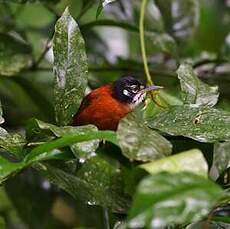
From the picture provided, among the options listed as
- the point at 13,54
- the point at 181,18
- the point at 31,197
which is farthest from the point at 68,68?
the point at 181,18

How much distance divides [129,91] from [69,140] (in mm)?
556

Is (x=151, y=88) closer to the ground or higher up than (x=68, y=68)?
closer to the ground

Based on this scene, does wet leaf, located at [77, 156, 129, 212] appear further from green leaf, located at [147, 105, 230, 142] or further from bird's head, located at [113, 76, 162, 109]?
bird's head, located at [113, 76, 162, 109]

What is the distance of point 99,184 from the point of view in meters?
0.88

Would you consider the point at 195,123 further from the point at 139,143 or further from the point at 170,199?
the point at 170,199

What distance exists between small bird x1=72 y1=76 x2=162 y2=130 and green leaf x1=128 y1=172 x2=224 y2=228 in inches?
16.8

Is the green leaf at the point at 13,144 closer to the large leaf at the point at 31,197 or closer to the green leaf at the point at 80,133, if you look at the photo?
the green leaf at the point at 80,133

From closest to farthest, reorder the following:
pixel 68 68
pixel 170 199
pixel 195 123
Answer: pixel 170 199
pixel 195 123
pixel 68 68

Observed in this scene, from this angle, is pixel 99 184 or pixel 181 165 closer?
pixel 181 165

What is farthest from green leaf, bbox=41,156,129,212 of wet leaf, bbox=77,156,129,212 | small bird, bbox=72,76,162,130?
small bird, bbox=72,76,162,130

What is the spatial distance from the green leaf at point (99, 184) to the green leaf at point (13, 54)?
0.65 metres

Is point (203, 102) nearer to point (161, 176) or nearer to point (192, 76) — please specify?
point (192, 76)

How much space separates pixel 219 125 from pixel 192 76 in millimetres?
237

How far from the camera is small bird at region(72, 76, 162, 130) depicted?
3.86 feet
